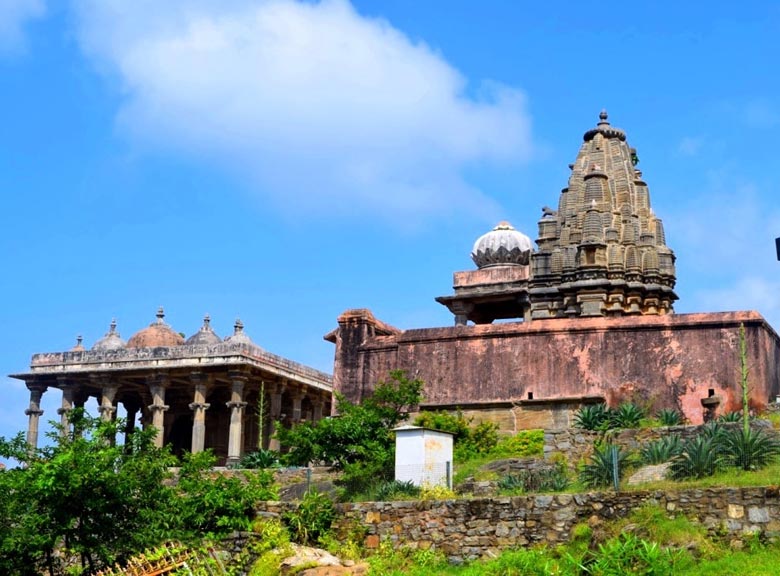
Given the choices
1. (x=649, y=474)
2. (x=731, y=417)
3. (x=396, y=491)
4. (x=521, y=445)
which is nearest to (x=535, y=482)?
(x=649, y=474)

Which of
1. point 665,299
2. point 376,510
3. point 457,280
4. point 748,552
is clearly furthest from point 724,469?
point 457,280

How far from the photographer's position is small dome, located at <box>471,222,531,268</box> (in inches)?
1716

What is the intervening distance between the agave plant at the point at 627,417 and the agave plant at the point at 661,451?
202 inches

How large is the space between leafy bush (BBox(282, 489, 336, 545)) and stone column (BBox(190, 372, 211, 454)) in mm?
21733

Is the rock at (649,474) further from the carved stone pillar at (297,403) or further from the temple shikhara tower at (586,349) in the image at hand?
the carved stone pillar at (297,403)

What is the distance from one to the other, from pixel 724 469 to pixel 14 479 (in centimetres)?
1216

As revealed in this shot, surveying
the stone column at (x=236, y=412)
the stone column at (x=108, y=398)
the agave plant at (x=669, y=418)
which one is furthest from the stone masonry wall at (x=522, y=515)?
the stone column at (x=108, y=398)

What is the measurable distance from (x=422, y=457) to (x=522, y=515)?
390 centimetres

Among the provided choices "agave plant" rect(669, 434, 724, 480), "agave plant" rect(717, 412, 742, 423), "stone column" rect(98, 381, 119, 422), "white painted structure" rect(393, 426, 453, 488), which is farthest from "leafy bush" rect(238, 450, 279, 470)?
"agave plant" rect(669, 434, 724, 480)

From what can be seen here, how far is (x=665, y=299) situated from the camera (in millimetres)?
38344

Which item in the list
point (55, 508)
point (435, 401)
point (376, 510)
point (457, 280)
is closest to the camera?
point (55, 508)

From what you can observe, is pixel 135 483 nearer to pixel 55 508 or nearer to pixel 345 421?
pixel 55 508

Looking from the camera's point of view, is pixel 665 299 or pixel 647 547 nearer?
pixel 647 547

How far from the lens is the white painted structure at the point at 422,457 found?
22500 millimetres
